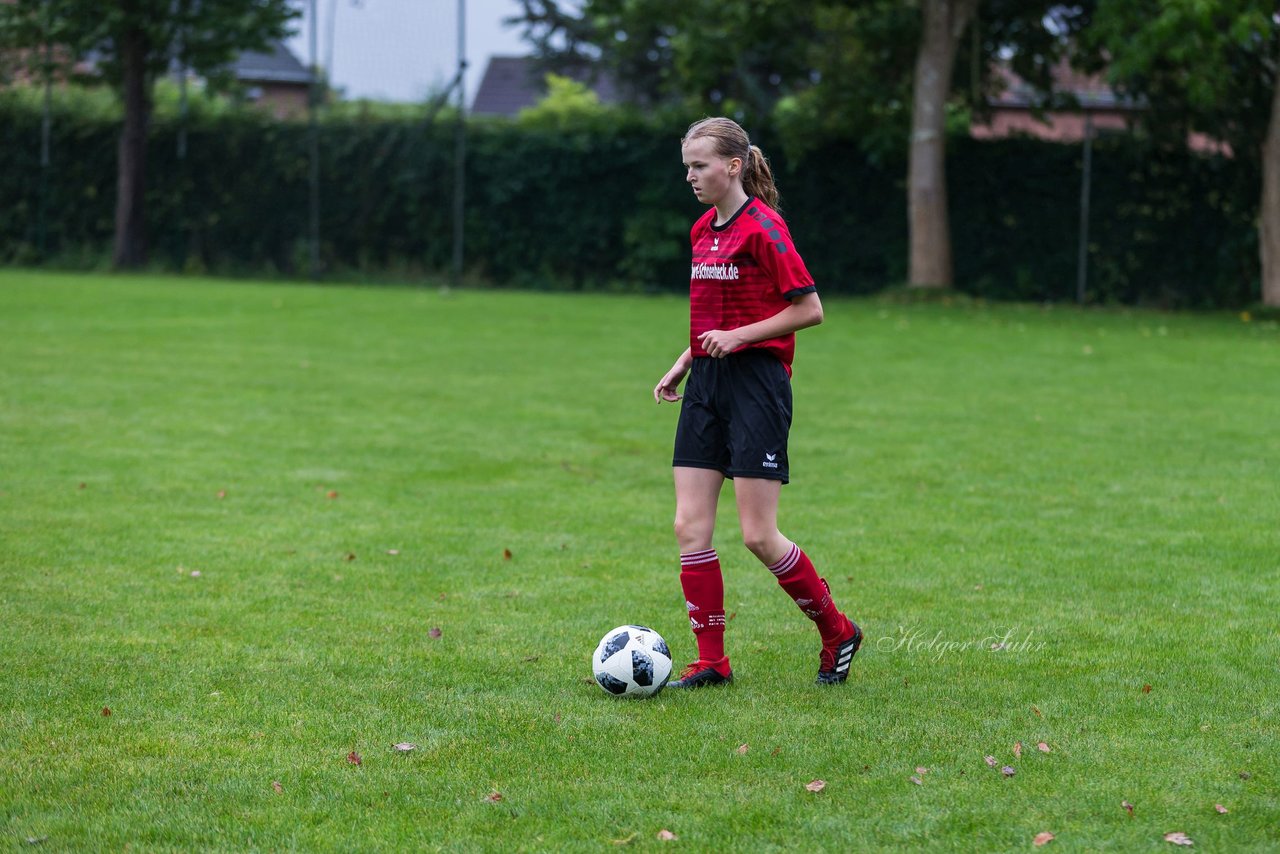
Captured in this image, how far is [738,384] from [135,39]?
28175 mm

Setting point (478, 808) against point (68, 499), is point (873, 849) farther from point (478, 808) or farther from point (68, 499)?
point (68, 499)

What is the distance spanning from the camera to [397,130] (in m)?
29.4

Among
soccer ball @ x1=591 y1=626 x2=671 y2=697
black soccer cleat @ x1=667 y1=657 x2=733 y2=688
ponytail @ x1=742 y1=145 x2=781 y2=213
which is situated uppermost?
ponytail @ x1=742 y1=145 x2=781 y2=213

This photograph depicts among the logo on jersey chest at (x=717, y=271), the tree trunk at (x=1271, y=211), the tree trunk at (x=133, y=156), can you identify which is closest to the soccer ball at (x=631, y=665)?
the logo on jersey chest at (x=717, y=271)

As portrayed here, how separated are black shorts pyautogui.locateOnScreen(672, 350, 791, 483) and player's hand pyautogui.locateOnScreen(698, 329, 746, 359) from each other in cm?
18

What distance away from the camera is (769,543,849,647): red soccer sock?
5.20 m

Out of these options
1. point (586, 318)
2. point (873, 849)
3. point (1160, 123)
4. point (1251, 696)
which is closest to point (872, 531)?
point (1251, 696)

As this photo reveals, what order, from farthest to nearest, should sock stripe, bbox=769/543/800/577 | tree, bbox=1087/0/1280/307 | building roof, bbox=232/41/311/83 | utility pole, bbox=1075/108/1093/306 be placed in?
building roof, bbox=232/41/311/83
utility pole, bbox=1075/108/1093/306
tree, bbox=1087/0/1280/307
sock stripe, bbox=769/543/800/577

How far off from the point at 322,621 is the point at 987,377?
34.4 ft

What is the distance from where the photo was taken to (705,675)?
17.1ft

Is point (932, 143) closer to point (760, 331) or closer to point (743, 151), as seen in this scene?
point (743, 151)

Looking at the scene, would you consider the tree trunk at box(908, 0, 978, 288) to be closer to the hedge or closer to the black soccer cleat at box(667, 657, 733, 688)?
the hedge

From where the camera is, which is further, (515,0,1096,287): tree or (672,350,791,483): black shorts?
(515,0,1096,287): tree

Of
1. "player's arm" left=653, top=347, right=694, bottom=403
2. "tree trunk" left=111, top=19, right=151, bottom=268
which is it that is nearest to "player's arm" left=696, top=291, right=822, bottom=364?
"player's arm" left=653, top=347, right=694, bottom=403
